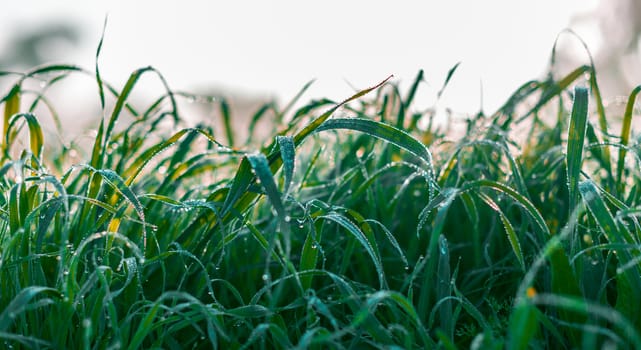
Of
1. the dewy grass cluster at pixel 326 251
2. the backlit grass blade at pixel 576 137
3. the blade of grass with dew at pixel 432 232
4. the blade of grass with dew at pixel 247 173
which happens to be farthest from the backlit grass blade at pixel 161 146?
the backlit grass blade at pixel 576 137

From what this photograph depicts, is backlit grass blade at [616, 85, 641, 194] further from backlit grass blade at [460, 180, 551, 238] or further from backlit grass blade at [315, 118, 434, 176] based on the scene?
backlit grass blade at [315, 118, 434, 176]

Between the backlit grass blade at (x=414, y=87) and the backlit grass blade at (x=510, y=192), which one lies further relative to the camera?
the backlit grass blade at (x=414, y=87)

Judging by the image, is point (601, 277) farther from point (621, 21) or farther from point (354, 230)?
point (621, 21)

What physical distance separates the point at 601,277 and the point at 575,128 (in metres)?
0.31

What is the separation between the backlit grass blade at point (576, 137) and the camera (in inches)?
48.2

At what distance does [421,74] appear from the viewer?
1810 mm

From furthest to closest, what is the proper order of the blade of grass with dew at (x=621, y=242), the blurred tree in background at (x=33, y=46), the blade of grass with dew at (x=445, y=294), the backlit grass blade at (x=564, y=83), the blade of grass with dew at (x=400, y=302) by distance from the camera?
the blurred tree in background at (x=33, y=46) → the backlit grass blade at (x=564, y=83) → the blade of grass with dew at (x=445, y=294) → the blade of grass with dew at (x=621, y=242) → the blade of grass with dew at (x=400, y=302)

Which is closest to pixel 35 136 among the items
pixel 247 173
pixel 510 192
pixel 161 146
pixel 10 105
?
pixel 10 105

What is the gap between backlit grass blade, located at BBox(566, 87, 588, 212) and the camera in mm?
1224

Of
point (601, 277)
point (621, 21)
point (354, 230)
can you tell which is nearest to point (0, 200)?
point (354, 230)

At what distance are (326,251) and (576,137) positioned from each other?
0.56m

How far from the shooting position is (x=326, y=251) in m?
1.47

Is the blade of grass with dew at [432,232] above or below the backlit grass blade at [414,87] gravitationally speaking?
below

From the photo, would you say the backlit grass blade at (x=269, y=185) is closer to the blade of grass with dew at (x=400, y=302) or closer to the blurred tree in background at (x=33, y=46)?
the blade of grass with dew at (x=400, y=302)
